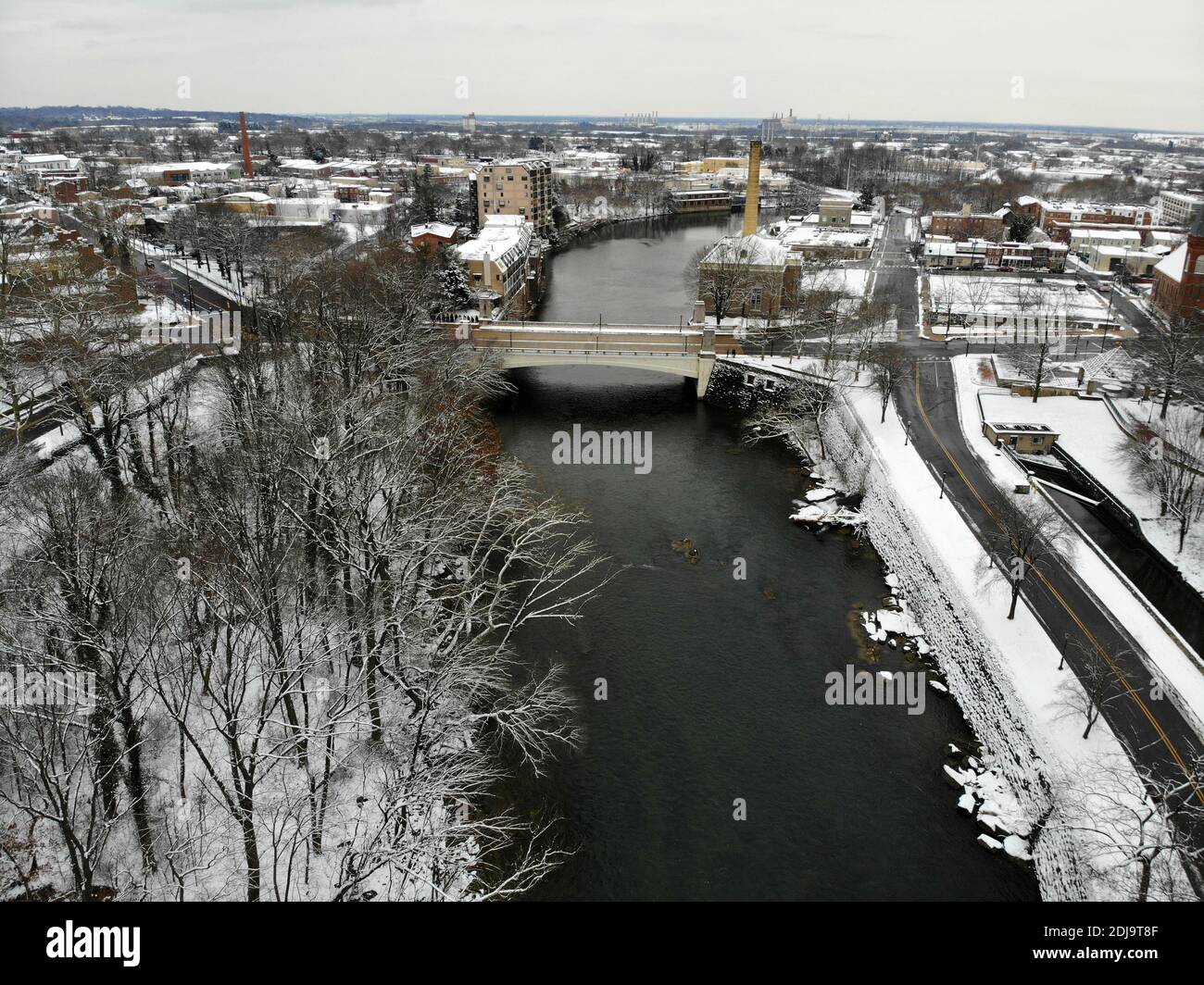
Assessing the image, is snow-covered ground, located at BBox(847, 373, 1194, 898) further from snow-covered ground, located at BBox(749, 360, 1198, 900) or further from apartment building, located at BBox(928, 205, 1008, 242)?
apartment building, located at BBox(928, 205, 1008, 242)

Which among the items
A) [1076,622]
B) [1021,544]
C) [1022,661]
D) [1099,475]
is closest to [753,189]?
[1099,475]

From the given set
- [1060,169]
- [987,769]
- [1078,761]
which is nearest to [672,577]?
[987,769]

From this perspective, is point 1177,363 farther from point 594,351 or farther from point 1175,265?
point 594,351

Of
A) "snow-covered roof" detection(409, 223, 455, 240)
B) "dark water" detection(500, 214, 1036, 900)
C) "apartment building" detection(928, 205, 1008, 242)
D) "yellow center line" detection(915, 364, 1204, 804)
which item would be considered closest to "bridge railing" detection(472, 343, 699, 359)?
"dark water" detection(500, 214, 1036, 900)

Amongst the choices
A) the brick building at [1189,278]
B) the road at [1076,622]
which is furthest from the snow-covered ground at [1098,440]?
the brick building at [1189,278]

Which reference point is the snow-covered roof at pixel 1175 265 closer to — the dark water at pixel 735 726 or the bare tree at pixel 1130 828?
the dark water at pixel 735 726
